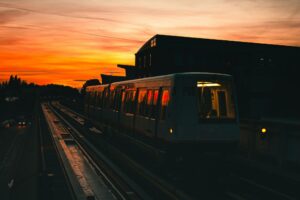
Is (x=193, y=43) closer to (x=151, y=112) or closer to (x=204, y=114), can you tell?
(x=151, y=112)

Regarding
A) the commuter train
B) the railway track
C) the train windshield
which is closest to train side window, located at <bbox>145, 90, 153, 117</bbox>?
the commuter train

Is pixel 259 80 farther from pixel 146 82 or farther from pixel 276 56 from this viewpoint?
pixel 146 82

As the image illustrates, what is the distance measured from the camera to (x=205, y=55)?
63188mm

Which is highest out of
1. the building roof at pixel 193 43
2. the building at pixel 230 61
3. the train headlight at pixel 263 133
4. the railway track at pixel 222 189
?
the building roof at pixel 193 43

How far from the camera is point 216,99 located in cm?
1351

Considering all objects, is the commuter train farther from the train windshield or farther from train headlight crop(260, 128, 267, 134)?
train headlight crop(260, 128, 267, 134)

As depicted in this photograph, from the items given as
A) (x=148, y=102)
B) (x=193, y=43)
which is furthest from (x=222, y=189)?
(x=193, y=43)

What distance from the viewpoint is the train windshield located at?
13.5 metres

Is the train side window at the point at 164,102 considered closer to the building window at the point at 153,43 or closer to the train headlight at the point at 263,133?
the train headlight at the point at 263,133

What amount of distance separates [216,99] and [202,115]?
0.69 meters

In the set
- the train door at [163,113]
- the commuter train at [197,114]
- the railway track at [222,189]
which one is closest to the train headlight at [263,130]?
the railway track at [222,189]

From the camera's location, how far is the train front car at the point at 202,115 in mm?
13180

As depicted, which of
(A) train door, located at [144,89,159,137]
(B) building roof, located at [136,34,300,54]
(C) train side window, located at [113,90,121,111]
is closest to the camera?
(A) train door, located at [144,89,159,137]

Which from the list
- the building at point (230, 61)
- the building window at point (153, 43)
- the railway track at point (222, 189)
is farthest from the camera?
the building window at point (153, 43)
